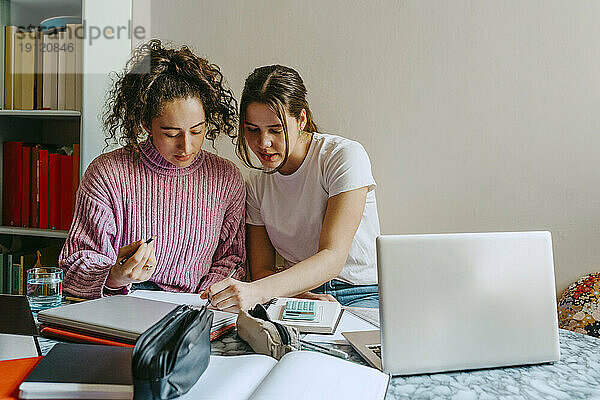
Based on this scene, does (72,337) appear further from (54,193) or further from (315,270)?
(54,193)

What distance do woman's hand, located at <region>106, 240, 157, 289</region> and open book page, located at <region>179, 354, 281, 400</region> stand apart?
21.9 inches

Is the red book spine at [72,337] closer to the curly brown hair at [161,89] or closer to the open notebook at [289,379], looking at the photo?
the open notebook at [289,379]

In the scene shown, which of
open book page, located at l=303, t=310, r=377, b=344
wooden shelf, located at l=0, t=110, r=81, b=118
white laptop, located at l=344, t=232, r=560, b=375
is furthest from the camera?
wooden shelf, located at l=0, t=110, r=81, b=118

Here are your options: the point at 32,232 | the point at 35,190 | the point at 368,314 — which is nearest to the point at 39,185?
the point at 35,190

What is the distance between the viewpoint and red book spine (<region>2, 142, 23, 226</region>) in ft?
6.66

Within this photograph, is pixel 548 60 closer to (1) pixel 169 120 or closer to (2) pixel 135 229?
(1) pixel 169 120

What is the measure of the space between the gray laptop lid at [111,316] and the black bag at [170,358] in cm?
22

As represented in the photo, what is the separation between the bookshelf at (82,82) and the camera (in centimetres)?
192

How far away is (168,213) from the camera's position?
5.35ft

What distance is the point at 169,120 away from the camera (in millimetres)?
1534

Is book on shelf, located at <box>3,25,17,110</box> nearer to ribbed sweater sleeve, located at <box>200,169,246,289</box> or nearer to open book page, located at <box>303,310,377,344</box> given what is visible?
ribbed sweater sleeve, located at <box>200,169,246,289</box>

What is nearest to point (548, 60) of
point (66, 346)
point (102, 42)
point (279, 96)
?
point (279, 96)

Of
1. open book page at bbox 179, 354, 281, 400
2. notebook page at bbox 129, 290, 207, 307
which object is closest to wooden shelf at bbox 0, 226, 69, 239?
notebook page at bbox 129, 290, 207, 307

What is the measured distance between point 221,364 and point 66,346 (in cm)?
22
